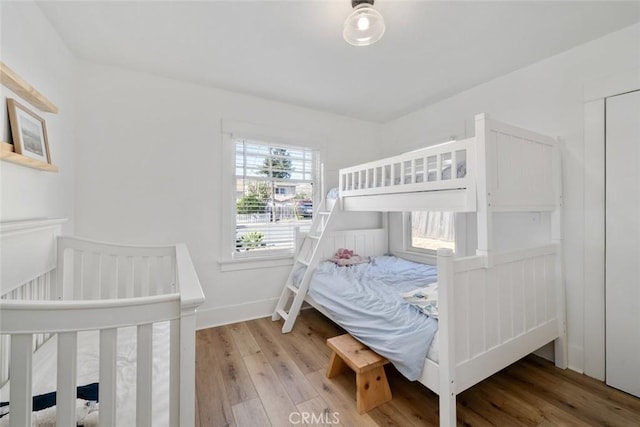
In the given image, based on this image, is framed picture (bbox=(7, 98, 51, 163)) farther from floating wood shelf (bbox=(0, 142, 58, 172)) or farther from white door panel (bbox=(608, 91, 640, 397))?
white door panel (bbox=(608, 91, 640, 397))

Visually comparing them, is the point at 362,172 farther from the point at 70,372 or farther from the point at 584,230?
the point at 70,372

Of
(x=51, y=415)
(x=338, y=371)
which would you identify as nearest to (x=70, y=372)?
(x=51, y=415)

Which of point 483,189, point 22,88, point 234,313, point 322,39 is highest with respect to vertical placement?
point 322,39

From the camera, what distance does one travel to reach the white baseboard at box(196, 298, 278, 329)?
2.65 metres

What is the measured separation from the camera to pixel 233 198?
2805 mm

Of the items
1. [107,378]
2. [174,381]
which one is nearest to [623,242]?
[174,381]

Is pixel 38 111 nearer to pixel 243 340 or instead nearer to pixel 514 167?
pixel 243 340

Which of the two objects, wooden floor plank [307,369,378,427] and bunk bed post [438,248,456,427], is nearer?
bunk bed post [438,248,456,427]

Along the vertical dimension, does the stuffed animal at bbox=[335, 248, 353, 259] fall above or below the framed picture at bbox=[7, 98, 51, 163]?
below

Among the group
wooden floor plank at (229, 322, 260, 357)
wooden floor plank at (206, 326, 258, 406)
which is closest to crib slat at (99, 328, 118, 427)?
wooden floor plank at (206, 326, 258, 406)

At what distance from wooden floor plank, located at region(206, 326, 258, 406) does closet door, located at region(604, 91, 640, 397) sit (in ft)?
7.97

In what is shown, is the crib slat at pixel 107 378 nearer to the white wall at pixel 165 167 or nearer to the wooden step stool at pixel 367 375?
the wooden step stool at pixel 367 375

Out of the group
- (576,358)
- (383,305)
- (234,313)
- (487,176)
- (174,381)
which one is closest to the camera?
(174,381)

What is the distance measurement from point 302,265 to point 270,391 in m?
1.35
